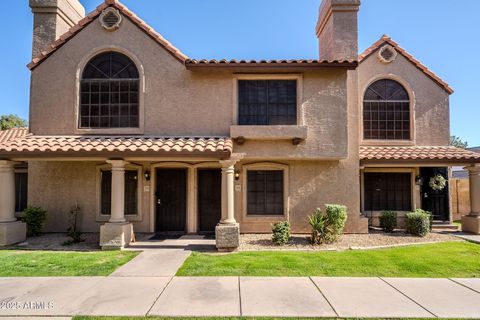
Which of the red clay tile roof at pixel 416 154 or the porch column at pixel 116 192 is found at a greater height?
the red clay tile roof at pixel 416 154

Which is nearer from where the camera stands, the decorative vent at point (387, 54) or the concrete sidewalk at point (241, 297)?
the concrete sidewalk at point (241, 297)

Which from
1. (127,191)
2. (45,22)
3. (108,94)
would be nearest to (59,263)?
(127,191)

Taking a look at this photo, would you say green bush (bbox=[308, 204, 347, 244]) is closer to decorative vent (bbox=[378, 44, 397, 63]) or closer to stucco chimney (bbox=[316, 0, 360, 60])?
stucco chimney (bbox=[316, 0, 360, 60])

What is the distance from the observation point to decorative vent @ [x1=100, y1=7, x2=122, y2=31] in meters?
12.0

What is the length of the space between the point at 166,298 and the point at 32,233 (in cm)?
884

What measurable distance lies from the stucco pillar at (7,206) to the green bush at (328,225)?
10579mm

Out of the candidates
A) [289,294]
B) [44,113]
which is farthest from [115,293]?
[44,113]

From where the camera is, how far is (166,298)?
19.0ft

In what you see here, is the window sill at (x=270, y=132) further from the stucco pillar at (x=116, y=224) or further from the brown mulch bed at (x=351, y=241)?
the stucco pillar at (x=116, y=224)

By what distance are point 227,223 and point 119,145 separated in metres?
4.60

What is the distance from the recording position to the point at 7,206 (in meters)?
10.4

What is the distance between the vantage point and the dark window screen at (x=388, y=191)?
1420 cm

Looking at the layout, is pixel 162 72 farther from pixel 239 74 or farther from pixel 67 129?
pixel 67 129

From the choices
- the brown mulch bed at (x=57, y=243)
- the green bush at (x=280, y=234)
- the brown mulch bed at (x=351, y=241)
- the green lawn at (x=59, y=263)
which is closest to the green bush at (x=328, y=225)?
the brown mulch bed at (x=351, y=241)
